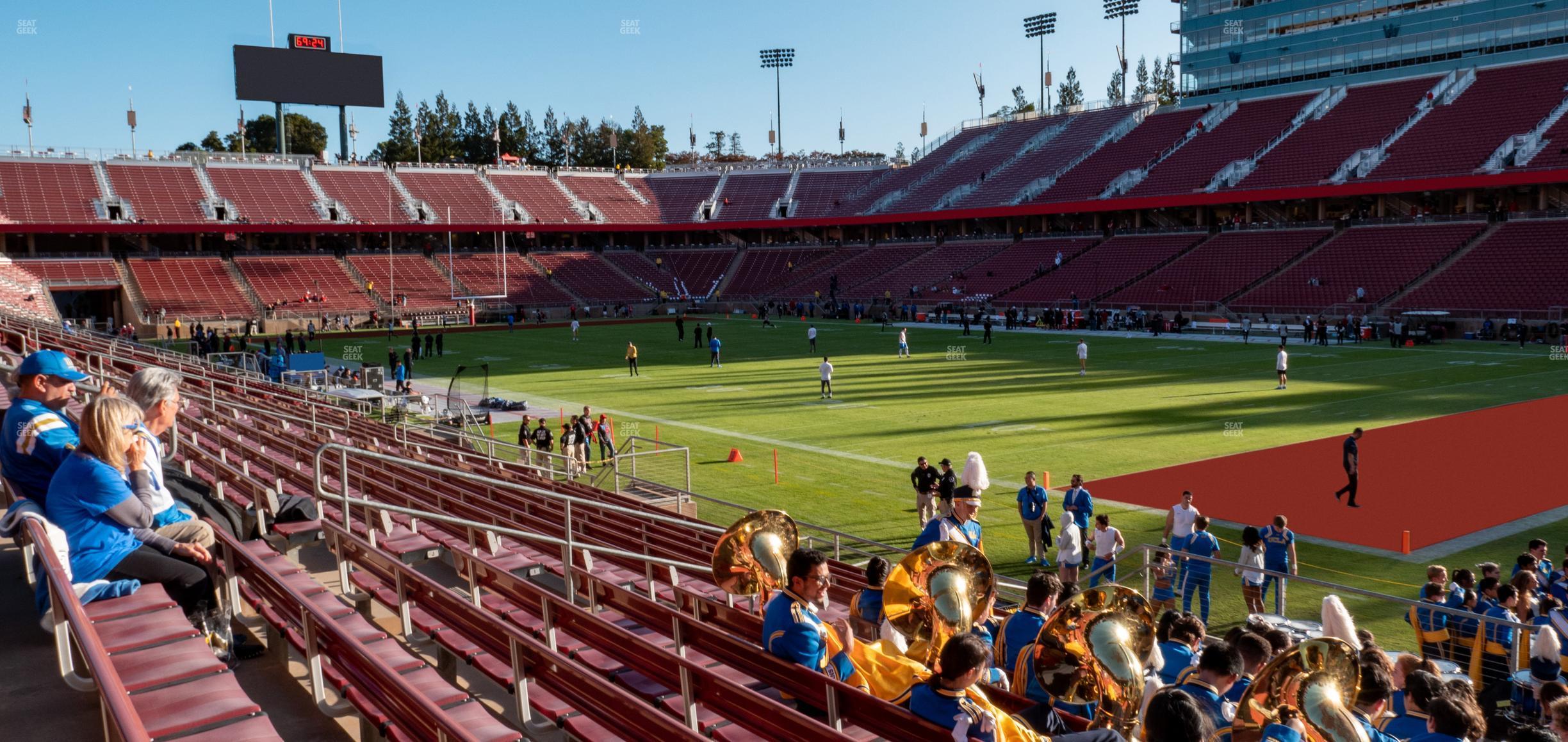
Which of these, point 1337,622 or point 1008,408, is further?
point 1008,408

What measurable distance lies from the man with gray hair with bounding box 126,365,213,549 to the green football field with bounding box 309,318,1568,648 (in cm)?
1018

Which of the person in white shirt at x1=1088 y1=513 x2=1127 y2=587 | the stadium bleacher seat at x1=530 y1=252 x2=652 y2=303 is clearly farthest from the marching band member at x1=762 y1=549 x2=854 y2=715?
the stadium bleacher seat at x1=530 y1=252 x2=652 y2=303

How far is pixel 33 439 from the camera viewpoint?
545cm

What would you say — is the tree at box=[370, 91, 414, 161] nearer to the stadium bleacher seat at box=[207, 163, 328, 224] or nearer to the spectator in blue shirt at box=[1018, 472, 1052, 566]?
the stadium bleacher seat at box=[207, 163, 328, 224]

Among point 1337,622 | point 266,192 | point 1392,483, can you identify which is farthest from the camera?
point 266,192

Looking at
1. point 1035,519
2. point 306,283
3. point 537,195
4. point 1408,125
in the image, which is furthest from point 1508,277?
point 306,283

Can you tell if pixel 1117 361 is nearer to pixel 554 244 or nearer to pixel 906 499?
pixel 906 499

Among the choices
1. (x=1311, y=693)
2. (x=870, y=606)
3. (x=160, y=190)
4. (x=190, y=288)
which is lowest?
(x=870, y=606)

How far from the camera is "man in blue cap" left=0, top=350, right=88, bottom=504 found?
545cm

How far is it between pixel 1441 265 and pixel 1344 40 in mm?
25035

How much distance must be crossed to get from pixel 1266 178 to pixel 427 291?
5315cm

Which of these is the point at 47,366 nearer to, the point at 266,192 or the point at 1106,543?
the point at 1106,543

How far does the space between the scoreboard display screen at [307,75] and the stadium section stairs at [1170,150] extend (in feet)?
179

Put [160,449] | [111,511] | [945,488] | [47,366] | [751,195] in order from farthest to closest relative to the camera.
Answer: [751,195]
[945,488]
[47,366]
[160,449]
[111,511]
